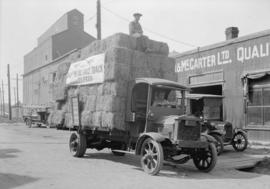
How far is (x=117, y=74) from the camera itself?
1016 centimetres

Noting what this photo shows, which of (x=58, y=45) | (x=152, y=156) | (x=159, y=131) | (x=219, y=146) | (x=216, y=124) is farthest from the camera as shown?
(x=58, y=45)

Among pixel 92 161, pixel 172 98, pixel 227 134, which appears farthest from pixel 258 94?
pixel 92 161

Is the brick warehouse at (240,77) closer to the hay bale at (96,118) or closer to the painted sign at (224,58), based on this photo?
the painted sign at (224,58)

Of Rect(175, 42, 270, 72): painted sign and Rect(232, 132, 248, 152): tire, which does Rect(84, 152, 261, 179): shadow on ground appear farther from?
Rect(175, 42, 270, 72): painted sign

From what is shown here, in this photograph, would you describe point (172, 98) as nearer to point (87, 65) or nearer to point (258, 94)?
point (87, 65)

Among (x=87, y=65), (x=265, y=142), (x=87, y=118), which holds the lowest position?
(x=265, y=142)

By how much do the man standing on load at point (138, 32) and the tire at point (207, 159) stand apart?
3507 mm

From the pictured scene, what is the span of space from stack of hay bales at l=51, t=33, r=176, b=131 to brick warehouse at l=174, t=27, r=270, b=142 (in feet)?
26.7

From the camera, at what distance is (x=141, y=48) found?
11.1m

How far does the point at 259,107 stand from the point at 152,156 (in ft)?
36.6

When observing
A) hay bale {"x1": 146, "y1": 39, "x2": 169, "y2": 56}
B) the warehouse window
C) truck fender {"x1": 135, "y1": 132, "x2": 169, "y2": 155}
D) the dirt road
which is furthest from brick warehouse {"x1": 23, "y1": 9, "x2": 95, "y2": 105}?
truck fender {"x1": 135, "y1": 132, "x2": 169, "y2": 155}

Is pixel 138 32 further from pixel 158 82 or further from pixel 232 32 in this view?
pixel 232 32

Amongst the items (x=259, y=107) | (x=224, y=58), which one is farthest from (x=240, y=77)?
(x=259, y=107)

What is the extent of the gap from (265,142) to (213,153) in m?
9.21
